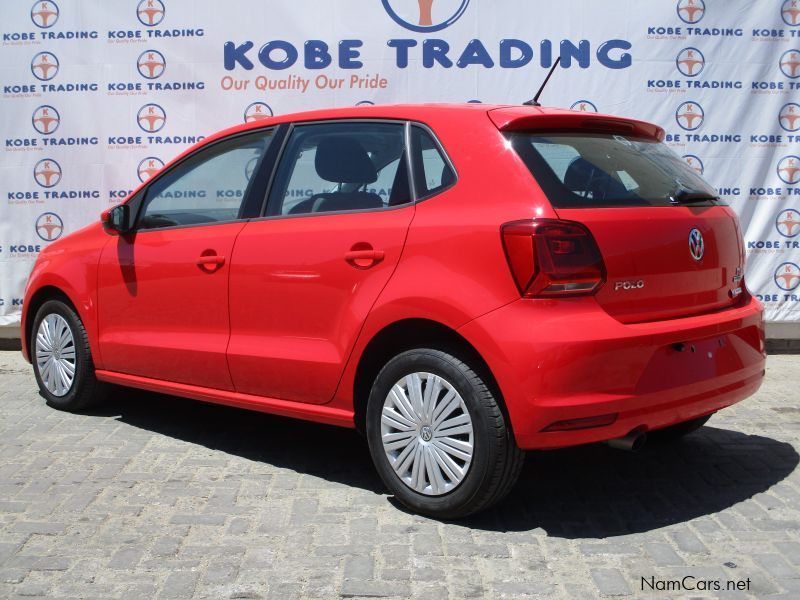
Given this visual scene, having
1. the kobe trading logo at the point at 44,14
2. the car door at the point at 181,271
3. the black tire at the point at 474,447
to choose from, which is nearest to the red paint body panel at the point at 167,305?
the car door at the point at 181,271

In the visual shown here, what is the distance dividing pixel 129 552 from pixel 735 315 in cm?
270

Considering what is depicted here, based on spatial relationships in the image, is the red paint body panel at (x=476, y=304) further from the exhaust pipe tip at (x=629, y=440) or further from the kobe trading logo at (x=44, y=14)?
the kobe trading logo at (x=44, y=14)

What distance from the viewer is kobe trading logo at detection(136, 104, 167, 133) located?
782 cm

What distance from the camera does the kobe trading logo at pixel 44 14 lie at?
7762mm

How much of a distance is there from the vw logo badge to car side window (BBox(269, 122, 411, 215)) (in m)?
1.20

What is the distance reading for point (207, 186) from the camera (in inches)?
199

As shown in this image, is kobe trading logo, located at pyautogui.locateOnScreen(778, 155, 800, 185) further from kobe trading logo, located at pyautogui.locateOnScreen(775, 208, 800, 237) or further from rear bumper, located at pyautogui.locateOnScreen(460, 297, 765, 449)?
rear bumper, located at pyautogui.locateOnScreen(460, 297, 765, 449)

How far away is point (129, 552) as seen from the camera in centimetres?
354

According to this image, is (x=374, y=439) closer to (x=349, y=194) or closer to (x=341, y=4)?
(x=349, y=194)

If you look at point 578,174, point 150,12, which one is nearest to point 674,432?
point 578,174

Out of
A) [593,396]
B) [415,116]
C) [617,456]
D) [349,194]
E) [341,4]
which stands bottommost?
[617,456]

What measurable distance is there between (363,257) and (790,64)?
202 inches

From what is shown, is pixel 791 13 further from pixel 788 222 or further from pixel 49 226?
pixel 49 226

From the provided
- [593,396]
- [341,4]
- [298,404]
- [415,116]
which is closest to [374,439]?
[298,404]
